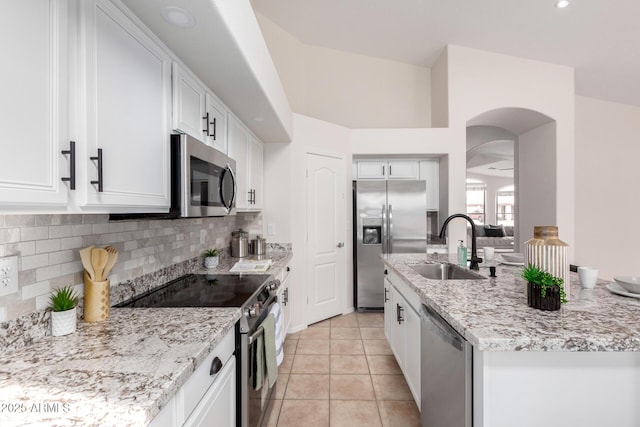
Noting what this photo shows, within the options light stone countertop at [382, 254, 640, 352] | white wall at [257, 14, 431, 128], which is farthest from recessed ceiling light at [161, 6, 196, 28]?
white wall at [257, 14, 431, 128]

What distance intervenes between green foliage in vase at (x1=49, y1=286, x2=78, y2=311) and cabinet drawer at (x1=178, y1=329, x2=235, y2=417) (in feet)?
A: 1.77

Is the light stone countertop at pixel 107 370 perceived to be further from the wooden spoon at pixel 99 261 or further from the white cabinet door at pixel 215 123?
the white cabinet door at pixel 215 123

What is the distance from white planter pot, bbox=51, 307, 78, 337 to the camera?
1.07 meters

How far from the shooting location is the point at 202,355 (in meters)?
0.95

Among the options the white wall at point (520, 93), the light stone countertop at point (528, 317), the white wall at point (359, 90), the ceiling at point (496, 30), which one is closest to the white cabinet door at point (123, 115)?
the light stone countertop at point (528, 317)

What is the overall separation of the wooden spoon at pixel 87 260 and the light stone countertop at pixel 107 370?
19 cm

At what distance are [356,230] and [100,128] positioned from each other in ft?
10.7

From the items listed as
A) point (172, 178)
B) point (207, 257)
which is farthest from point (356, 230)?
point (172, 178)

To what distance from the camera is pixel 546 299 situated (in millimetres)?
1230

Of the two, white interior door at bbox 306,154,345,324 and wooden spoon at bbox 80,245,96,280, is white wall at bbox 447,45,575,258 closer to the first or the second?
white interior door at bbox 306,154,345,324

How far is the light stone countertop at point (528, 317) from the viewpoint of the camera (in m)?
0.97

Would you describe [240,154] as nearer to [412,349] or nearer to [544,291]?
[412,349]

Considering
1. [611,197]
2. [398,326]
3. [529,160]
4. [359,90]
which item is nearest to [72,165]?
[398,326]

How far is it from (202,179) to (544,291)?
1.62m
